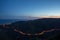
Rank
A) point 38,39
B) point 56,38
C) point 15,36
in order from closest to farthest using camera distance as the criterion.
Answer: point 56,38
point 38,39
point 15,36

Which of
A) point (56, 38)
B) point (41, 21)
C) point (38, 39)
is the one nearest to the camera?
point (56, 38)

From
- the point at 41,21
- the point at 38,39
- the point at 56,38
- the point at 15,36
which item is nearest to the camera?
the point at 56,38

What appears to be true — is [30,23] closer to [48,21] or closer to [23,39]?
[48,21]

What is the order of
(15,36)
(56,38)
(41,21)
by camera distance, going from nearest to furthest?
(56,38) → (15,36) → (41,21)

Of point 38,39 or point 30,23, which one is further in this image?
point 30,23

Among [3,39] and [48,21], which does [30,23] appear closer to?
[48,21]

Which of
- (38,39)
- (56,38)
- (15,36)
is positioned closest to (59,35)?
(56,38)

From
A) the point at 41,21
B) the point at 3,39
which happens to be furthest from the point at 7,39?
the point at 41,21

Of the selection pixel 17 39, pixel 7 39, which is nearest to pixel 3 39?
pixel 7 39

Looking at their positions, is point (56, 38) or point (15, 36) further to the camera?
point (15, 36)
